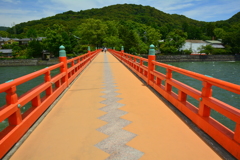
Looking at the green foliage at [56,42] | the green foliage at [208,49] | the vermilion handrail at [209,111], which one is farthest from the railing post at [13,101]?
the green foliage at [208,49]

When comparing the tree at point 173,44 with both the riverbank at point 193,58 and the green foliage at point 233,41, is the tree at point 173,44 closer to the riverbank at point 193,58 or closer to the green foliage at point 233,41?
the riverbank at point 193,58

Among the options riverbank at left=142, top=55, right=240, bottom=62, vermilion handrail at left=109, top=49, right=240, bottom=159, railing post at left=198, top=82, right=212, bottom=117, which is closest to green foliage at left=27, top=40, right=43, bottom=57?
riverbank at left=142, top=55, right=240, bottom=62

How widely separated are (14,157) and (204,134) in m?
3.02

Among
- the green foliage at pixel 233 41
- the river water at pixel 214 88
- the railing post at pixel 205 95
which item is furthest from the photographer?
the green foliage at pixel 233 41

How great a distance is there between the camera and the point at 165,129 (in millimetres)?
3258

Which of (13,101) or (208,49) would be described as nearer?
(13,101)

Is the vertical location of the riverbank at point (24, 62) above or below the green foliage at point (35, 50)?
below

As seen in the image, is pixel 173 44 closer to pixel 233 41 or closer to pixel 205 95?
pixel 233 41

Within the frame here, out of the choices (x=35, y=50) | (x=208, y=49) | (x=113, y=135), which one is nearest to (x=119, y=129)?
(x=113, y=135)

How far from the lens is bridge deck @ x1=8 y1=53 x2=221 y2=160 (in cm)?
250

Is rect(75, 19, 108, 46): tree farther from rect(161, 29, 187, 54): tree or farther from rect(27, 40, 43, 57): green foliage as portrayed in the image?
rect(161, 29, 187, 54): tree

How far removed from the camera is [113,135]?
119 inches

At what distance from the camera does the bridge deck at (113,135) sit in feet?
8.22

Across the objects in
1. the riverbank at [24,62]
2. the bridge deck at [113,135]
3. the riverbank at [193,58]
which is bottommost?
the riverbank at [24,62]
